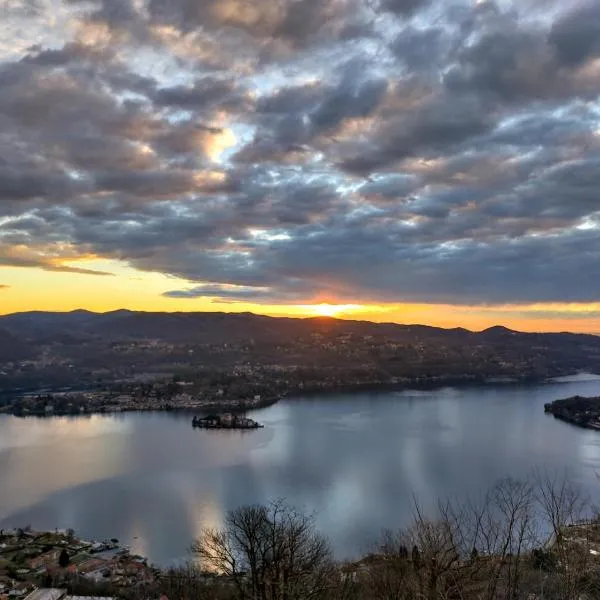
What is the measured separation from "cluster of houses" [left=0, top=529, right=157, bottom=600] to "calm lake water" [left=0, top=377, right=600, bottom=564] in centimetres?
70

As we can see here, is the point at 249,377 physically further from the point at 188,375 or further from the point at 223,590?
the point at 223,590

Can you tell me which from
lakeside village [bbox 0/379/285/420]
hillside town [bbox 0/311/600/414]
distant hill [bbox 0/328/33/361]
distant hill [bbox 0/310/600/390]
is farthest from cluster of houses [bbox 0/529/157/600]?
distant hill [bbox 0/328/33/361]

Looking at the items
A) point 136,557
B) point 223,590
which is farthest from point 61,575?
point 223,590

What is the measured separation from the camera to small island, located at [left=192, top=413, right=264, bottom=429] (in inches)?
870

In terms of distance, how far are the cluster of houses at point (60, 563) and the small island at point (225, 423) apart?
12500 mm

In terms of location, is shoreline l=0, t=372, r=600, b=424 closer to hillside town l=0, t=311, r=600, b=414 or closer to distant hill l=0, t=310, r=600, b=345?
hillside town l=0, t=311, r=600, b=414

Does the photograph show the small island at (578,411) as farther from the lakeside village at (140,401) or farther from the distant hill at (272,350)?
the distant hill at (272,350)

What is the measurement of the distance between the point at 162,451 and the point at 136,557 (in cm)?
919

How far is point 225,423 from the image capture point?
73.9 feet

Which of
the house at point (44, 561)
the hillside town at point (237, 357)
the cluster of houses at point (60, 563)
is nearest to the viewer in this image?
the cluster of houses at point (60, 563)

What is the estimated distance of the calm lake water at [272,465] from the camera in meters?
10.7

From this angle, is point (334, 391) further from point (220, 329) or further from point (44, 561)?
point (220, 329)

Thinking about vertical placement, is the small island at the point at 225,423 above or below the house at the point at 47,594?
below

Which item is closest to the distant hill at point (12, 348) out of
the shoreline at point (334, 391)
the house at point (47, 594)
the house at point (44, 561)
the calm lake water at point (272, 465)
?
the shoreline at point (334, 391)
